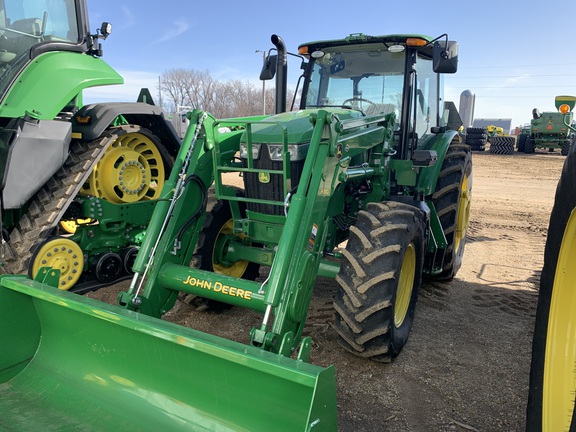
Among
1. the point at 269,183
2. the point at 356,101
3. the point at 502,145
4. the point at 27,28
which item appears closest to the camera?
the point at 269,183

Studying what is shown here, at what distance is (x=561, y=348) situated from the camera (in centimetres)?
209

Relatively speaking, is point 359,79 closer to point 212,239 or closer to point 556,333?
point 212,239

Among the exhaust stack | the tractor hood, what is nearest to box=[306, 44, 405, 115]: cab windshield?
the exhaust stack

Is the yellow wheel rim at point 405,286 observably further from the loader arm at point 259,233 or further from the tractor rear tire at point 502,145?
the tractor rear tire at point 502,145

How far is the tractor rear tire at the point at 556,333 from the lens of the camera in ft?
6.54

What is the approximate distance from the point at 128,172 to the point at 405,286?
2867 mm

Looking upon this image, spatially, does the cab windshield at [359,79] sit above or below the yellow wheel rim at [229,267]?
above

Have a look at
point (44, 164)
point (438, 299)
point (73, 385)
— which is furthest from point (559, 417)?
point (44, 164)

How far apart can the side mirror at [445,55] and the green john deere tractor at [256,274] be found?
0.01 m

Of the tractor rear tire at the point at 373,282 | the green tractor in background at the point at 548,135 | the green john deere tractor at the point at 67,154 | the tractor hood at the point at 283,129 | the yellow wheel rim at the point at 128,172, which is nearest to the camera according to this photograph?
the tractor rear tire at the point at 373,282

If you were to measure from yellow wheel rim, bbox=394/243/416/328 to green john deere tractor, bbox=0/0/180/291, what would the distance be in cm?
261

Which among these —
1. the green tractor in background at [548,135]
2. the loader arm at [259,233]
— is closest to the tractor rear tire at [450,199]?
the loader arm at [259,233]

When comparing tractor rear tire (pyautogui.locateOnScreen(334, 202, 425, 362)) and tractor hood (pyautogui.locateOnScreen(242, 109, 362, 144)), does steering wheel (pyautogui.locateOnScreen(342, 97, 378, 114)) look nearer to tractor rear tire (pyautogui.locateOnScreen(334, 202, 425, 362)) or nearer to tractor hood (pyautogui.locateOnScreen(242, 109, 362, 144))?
tractor hood (pyautogui.locateOnScreen(242, 109, 362, 144))

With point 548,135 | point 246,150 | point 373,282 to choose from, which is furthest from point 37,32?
point 548,135
